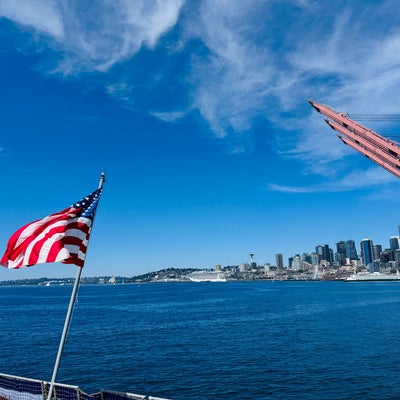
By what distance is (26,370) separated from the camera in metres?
34.3

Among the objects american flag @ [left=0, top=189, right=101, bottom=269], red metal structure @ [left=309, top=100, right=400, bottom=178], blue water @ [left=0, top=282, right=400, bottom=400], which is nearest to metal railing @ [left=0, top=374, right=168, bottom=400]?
american flag @ [left=0, top=189, right=101, bottom=269]

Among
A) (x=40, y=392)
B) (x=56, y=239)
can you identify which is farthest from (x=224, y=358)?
(x=56, y=239)

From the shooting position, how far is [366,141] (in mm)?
47438

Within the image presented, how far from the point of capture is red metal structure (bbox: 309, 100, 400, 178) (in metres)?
43.9

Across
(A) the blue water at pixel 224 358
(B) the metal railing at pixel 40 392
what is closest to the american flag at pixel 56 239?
(B) the metal railing at pixel 40 392

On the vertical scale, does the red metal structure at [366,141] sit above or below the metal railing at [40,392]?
above

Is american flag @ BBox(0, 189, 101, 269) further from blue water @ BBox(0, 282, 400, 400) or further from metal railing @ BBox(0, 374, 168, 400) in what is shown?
blue water @ BBox(0, 282, 400, 400)

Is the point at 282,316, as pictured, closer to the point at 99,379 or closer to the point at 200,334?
the point at 200,334

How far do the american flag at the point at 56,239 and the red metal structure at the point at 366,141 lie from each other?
41151 mm

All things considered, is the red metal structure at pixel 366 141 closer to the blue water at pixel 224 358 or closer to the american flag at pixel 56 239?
the blue water at pixel 224 358

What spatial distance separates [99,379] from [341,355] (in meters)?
21.8

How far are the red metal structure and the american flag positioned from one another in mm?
41151

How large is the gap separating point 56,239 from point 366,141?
46.0 metres

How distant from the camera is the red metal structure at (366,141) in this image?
43906mm
